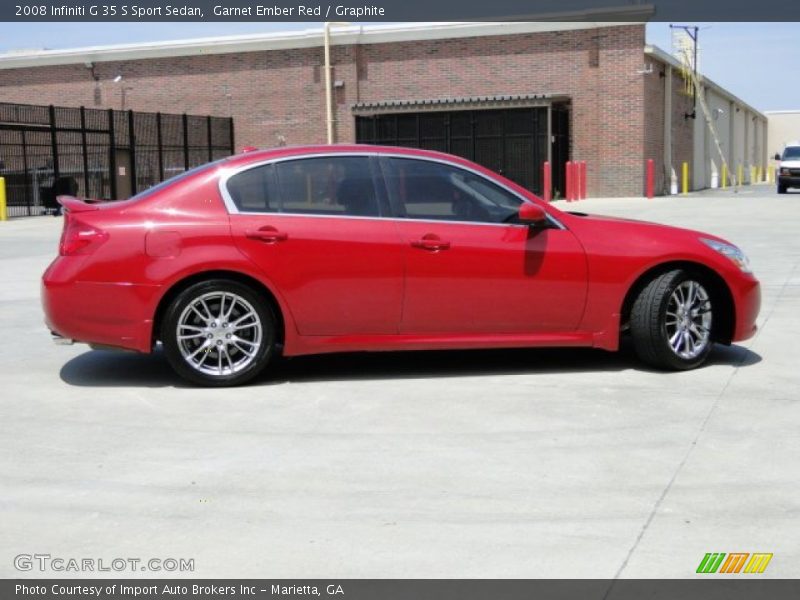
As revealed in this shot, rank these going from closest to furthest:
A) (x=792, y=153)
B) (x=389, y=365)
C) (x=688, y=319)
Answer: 1. (x=688, y=319)
2. (x=389, y=365)
3. (x=792, y=153)

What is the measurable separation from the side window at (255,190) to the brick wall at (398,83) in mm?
30188

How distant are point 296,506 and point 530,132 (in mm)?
31895

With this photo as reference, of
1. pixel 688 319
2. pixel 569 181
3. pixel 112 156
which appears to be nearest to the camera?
pixel 688 319

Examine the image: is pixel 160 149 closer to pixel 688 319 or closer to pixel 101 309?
pixel 101 309

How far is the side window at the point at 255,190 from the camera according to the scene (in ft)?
23.1

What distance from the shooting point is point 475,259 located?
23.0 ft

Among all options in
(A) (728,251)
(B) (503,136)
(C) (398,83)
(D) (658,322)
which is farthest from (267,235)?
(C) (398,83)

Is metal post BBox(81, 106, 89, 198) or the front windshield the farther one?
the front windshield

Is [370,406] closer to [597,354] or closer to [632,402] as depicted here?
[632,402]

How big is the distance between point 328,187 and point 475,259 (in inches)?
42.5

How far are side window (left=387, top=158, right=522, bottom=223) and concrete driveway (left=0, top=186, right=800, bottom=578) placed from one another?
1107mm

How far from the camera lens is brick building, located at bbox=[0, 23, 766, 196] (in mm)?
35781

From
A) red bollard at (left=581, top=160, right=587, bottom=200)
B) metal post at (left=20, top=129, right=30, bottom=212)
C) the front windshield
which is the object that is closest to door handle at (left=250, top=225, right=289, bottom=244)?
metal post at (left=20, top=129, right=30, bottom=212)

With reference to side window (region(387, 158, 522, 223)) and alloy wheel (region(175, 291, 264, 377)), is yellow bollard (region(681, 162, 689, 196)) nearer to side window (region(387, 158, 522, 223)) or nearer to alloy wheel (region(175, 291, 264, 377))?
side window (region(387, 158, 522, 223))
